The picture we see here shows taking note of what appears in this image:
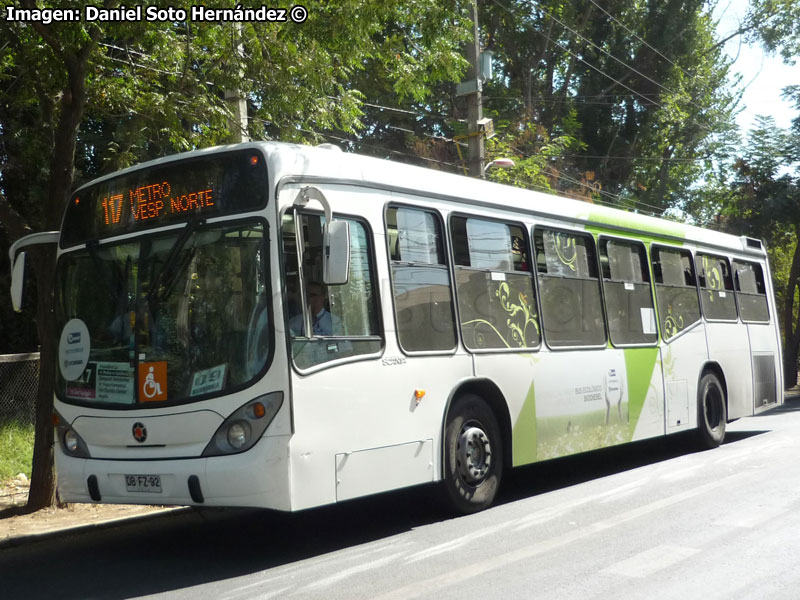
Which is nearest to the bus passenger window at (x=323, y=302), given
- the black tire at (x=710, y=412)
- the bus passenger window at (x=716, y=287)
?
the black tire at (x=710, y=412)

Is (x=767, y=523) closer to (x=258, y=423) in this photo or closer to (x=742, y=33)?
(x=258, y=423)

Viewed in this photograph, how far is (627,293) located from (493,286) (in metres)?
2.86

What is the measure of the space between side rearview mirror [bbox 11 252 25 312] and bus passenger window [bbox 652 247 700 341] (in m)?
7.48

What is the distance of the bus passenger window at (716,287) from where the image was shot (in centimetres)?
1299

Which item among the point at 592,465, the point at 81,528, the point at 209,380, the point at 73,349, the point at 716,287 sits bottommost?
the point at 592,465

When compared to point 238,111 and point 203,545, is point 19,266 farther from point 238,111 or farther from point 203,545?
point 238,111

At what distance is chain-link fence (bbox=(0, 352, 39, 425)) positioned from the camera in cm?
1271

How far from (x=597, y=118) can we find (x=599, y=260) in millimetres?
22086

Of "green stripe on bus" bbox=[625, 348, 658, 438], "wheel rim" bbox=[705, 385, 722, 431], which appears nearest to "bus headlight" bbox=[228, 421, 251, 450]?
"green stripe on bus" bbox=[625, 348, 658, 438]

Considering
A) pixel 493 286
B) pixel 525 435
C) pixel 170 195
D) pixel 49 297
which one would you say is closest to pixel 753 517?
pixel 525 435

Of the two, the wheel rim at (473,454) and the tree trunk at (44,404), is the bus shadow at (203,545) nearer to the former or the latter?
the wheel rim at (473,454)

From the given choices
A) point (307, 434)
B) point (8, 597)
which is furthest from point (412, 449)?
point (8, 597)

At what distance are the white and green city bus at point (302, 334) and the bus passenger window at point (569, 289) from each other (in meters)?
0.04

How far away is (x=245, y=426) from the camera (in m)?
6.49
